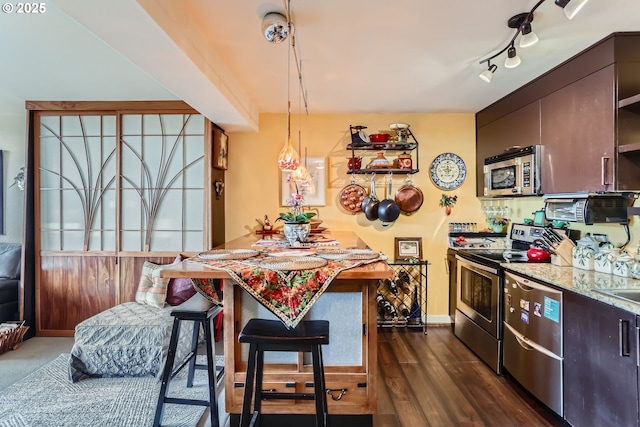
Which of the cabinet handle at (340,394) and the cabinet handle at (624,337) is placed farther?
the cabinet handle at (340,394)

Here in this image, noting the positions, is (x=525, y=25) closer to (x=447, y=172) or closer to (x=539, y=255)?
(x=539, y=255)

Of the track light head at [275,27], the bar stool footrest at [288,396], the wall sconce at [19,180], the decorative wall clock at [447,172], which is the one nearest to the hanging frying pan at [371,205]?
the decorative wall clock at [447,172]

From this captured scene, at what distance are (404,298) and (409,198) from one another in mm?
1131

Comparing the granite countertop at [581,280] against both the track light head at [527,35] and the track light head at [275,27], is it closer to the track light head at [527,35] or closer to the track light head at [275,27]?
the track light head at [527,35]

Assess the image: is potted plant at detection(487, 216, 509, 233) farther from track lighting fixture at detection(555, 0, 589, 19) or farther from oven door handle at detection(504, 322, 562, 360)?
track lighting fixture at detection(555, 0, 589, 19)

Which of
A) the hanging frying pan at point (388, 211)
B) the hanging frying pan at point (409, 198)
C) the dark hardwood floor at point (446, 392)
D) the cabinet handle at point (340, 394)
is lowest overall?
the dark hardwood floor at point (446, 392)

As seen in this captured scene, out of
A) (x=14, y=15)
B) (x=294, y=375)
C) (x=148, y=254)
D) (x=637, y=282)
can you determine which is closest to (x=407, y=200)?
(x=637, y=282)

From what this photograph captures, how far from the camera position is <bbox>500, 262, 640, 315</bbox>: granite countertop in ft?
5.12

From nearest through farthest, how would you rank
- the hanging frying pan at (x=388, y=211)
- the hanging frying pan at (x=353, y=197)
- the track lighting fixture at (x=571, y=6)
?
the track lighting fixture at (x=571, y=6) < the hanging frying pan at (x=388, y=211) < the hanging frying pan at (x=353, y=197)

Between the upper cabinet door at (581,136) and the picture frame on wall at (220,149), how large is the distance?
9.72 ft

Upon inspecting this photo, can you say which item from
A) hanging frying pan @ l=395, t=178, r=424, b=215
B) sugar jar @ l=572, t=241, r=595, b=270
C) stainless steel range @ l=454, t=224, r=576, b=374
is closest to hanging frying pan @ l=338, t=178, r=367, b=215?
hanging frying pan @ l=395, t=178, r=424, b=215

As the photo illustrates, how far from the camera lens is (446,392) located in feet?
7.43

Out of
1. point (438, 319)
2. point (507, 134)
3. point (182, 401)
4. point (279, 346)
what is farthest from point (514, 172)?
point (182, 401)

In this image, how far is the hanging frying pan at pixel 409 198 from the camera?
354 centimetres
